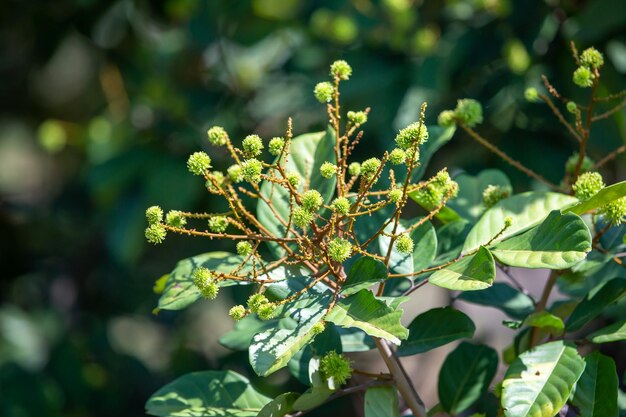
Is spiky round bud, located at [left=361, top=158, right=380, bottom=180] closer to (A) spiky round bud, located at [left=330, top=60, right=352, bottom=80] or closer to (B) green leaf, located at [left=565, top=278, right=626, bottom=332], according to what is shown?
(A) spiky round bud, located at [left=330, top=60, right=352, bottom=80]

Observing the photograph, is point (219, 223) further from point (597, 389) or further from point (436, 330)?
point (597, 389)

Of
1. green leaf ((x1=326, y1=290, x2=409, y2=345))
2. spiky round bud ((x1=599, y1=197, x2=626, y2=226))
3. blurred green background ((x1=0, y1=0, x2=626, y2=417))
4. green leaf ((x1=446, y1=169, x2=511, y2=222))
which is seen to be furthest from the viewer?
blurred green background ((x1=0, y1=0, x2=626, y2=417))

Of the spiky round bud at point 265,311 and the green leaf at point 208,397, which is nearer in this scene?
the spiky round bud at point 265,311

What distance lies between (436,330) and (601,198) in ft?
0.82

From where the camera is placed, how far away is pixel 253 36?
2.21 metres

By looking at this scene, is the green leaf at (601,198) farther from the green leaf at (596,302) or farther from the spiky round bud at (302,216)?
the spiky round bud at (302,216)

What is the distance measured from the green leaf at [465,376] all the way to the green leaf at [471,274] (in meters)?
0.28

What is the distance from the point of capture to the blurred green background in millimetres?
1787

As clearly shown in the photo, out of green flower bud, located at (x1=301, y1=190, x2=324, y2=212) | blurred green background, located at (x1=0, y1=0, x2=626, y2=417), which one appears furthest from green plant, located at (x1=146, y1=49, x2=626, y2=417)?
blurred green background, located at (x1=0, y1=0, x2=626, y2=417)

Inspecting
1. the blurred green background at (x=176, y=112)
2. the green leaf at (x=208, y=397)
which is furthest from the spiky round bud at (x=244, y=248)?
the blurred green background at (x=176, y=112)

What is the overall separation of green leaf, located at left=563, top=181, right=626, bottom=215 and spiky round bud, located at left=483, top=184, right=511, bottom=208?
0.17 m

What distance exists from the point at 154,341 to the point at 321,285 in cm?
264

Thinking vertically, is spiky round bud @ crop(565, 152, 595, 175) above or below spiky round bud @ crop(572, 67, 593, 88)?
below

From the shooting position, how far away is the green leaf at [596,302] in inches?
35.0
